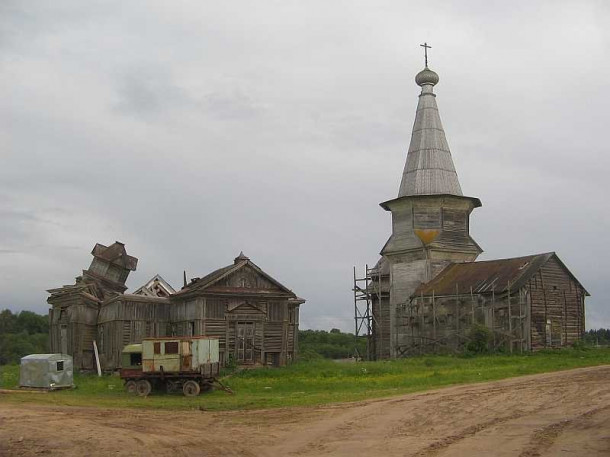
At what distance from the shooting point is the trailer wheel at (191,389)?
27922mm

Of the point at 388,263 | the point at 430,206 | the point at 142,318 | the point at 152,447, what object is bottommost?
the point at 152,447

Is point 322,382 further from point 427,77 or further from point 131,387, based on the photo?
point 427,77

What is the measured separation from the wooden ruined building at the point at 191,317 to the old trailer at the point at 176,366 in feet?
26.9

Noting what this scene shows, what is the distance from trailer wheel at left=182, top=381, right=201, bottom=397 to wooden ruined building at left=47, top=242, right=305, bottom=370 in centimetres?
901

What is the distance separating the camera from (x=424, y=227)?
2053 inches

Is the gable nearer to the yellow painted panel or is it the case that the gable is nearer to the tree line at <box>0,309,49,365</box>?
the yellow painted panel

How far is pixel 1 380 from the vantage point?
120ft

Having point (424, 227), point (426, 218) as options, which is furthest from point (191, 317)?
point (426, 218)

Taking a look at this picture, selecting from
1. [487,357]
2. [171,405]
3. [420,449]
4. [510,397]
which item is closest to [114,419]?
[171,405]

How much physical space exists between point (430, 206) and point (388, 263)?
5.76 meters

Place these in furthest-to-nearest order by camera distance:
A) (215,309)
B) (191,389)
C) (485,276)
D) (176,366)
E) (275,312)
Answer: (485,276) → (275,312) → (215,309) → (176,366) → (191,389)

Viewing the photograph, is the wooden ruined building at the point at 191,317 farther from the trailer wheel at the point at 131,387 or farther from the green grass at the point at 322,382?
the trailer wheel at the point at 131,387

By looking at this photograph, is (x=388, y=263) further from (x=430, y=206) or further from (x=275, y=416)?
(x=275, y=416)

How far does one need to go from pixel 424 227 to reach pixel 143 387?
2788 cm
